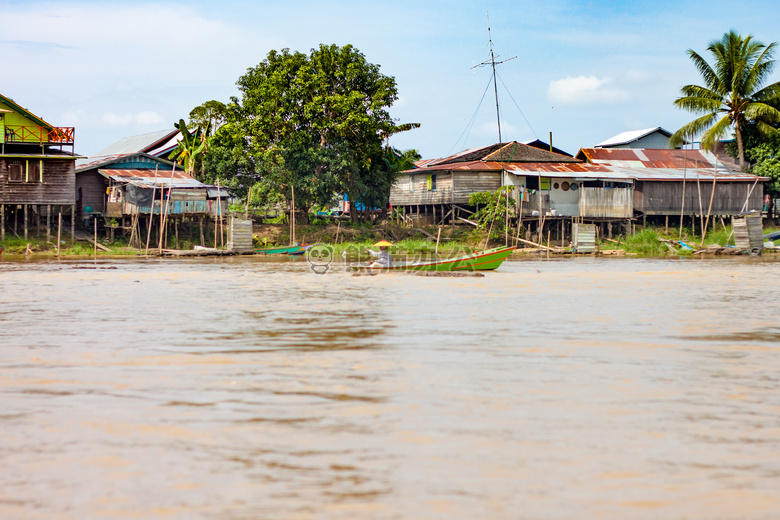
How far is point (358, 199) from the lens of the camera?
41031mm

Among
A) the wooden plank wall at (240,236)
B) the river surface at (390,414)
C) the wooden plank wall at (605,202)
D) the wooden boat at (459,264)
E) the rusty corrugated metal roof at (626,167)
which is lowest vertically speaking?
the river surface at (390,414)

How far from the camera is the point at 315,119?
36531 mm

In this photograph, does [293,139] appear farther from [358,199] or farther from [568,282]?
[568,282]

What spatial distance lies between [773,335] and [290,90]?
2824 cm

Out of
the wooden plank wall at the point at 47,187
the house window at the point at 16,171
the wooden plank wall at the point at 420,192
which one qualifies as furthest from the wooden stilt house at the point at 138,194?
Result: the wooden plank wall at the point at 420,192

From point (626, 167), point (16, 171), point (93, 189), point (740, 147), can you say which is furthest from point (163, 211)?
point (740, 147)

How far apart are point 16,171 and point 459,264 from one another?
2184 centimetres

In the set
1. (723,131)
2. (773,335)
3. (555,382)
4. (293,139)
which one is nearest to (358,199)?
(293,139)

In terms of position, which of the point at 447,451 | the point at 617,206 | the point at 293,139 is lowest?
the point at 447,451

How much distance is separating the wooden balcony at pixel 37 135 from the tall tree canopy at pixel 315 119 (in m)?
7.56

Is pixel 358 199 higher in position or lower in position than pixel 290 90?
lower

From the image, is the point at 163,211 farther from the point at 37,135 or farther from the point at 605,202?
the point at 605,202

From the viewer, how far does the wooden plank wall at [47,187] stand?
1388 inches

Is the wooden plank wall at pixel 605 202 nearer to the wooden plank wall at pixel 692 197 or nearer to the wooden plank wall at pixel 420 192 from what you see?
the wooden plank wall at pixel 692 197
